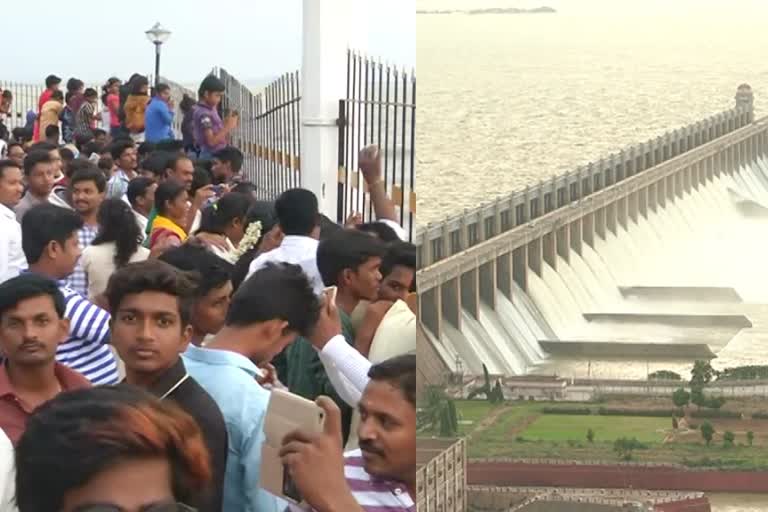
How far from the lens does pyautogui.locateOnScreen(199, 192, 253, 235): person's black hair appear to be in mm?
6500

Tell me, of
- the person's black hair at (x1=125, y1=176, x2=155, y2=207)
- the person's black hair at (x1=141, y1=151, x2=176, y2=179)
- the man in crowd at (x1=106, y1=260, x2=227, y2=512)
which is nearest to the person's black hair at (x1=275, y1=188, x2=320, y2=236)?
the man in crowd at (x1=106, y1=260, x2=227, y2=512)

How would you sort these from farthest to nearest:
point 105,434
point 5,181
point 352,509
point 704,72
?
point 5,181 < point 352,509 < point 704,72 < point 105,434

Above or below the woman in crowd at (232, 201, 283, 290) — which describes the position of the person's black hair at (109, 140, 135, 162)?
above

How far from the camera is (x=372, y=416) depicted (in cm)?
271

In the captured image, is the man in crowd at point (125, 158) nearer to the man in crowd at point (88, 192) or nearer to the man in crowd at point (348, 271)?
the man in crowd at point (88, 192)

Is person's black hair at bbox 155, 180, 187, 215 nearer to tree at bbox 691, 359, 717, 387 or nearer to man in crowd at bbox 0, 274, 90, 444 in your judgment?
man in crowd at bbox 0, 274, 90, 444

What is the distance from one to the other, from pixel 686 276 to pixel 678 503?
28cm

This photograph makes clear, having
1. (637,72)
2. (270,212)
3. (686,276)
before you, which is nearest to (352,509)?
(686,276)

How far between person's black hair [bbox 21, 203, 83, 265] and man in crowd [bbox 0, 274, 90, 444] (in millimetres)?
1027

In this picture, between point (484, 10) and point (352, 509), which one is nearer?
point (484, 10)

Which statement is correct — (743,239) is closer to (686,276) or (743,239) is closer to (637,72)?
(686,276)

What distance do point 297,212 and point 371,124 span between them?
168 inches

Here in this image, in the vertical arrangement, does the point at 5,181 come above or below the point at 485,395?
above

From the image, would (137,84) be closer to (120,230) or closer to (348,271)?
(120,230)
